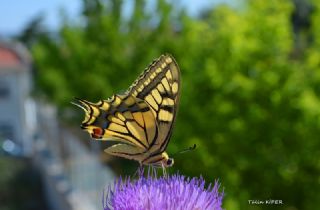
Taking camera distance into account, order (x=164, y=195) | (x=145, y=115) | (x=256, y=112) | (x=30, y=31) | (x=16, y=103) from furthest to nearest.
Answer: (x=30, y=31) < (x=16, y=103) < (x=256, y=112) < (x=145, y=115) < (x=164, y=195)

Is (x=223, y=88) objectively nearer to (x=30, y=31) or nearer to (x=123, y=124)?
(x=123, y=124)

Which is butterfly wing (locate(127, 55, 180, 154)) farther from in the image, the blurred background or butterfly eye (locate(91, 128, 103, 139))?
the blurred background

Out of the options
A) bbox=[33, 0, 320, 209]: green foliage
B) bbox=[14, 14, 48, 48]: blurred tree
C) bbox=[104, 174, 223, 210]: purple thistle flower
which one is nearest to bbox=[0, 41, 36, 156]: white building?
bbox=[14, 14, 48, 48]: blurred tree

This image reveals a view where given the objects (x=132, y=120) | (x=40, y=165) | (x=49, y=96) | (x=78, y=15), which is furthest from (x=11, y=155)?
(x=132, y=120)

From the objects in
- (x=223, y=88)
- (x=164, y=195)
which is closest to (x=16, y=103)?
(x=223, y=88)

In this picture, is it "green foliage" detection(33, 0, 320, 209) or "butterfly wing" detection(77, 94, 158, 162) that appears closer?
"butterfly wing" detection(77, 94, 158, 162)

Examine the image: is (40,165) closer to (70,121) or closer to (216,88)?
A: (70,121)

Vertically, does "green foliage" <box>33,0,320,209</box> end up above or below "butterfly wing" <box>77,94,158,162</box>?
above

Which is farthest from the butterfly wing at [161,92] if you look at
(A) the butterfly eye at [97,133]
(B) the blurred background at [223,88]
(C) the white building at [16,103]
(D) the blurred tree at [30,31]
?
(D) the blurred tree at [30,31]
